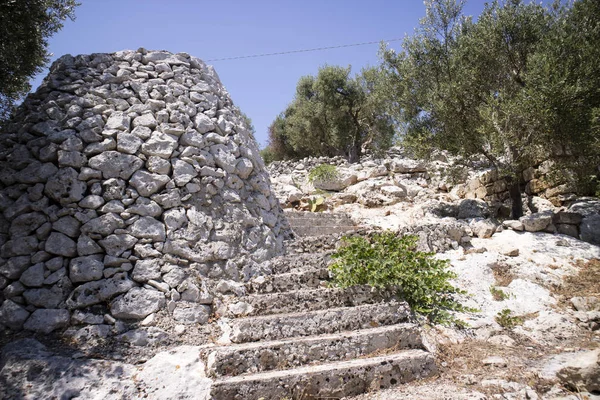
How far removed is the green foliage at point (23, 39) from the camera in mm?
5207

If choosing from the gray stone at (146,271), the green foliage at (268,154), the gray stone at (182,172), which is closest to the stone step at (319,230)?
the gray stone at (182,172)

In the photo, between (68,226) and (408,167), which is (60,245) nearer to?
(68,226)

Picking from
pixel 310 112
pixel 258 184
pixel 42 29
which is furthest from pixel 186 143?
pixel 310 112

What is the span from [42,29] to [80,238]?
4681mm

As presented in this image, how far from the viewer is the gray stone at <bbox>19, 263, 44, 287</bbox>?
11.9ft

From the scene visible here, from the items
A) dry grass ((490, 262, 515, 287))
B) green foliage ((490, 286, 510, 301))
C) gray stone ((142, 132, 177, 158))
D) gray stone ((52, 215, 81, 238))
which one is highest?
gray stone ((142, 132, 177, 158))

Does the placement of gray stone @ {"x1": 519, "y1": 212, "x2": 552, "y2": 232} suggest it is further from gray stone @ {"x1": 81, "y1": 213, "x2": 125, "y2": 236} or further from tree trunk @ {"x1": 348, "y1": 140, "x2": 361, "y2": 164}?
tree trunk @ {"x1": 348, "y1": 140, "x2": 361, "y2": 164}

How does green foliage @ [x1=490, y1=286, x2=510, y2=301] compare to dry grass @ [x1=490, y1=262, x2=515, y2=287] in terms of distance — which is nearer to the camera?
green foliage @ [x1=490, y1=286, x2=510, y2=301]

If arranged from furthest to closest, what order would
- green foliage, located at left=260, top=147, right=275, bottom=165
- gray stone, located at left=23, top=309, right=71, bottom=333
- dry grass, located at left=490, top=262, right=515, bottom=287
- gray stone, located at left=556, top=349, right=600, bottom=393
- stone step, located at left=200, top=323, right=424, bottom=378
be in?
1. green foliage, located at left=260, top=147, right=275, bottom=165
2. dry grass, located at left=490, top=262, right=515, bottom=287
3. gray stone, located at left=23, top=309, right=71, bottom=333
4. stone step, located at left=200, top=323, right=424, bottom=378
5. gray stone, located at left=556, top=349, right=600, bottom=393

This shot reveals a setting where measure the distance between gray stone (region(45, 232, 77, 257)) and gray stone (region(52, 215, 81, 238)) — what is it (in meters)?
0.05

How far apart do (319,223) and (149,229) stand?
3.84 meters

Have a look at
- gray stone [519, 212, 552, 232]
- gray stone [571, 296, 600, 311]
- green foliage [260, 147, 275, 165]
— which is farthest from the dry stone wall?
green foliage [260, 147, 275, 165]

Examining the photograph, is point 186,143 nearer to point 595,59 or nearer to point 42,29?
point 42,29

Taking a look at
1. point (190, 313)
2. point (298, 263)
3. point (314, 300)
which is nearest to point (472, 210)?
point (298, 263)
